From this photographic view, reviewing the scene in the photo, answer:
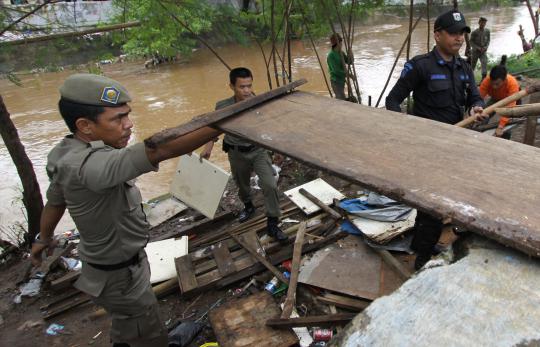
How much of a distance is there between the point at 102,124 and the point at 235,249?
2241mm

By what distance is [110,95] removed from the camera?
1541 mm

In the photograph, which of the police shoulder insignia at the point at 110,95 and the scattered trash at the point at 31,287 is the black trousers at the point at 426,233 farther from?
the scattered trash at the point at 31,287

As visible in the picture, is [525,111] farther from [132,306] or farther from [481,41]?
[481,41]

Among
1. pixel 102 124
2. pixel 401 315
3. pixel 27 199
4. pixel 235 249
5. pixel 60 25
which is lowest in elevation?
pixel 235 249

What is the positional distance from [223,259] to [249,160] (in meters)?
1.01

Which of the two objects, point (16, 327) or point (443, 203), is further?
point (16, 327)

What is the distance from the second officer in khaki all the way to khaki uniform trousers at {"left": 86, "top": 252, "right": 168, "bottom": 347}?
162cm

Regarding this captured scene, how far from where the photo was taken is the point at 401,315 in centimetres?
87

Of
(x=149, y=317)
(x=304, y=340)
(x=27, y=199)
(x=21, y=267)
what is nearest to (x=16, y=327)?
(x=21, y=267)

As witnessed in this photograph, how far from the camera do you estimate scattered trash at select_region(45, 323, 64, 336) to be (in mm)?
3010

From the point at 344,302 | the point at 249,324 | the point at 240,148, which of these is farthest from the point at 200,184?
the point at 344,302

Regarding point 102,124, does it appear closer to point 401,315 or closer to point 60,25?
point 401,315

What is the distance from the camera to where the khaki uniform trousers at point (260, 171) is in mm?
3521

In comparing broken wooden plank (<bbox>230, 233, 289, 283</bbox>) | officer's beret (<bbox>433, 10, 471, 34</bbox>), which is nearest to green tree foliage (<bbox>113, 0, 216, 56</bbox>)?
broken wooden plank (<bbox>230, 233, 289, 283</bbox>)
